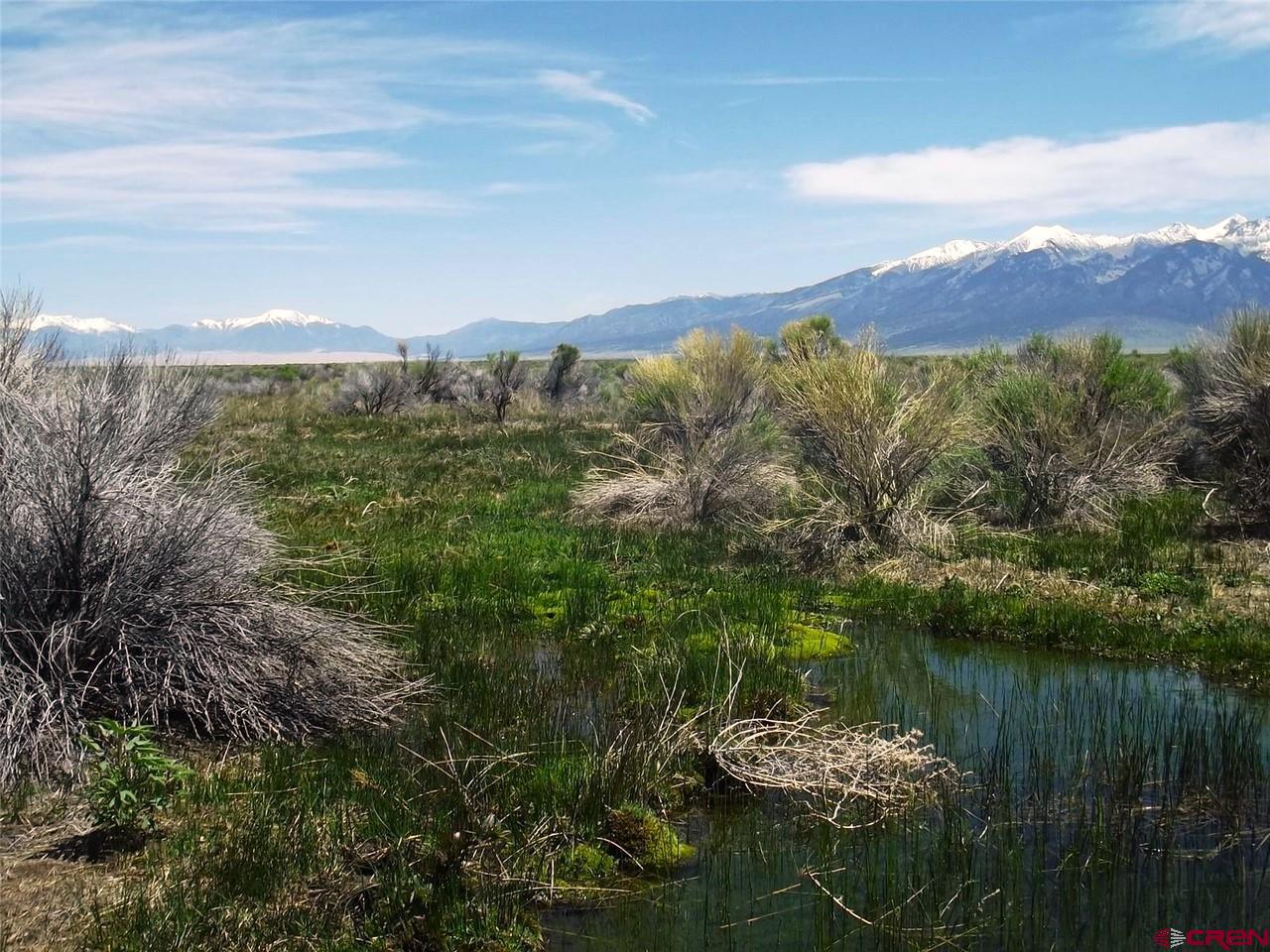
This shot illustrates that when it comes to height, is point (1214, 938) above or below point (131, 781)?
below

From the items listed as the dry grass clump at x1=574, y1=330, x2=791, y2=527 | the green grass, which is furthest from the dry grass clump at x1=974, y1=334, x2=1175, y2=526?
the dry grass clump at x1=574, y1=330, x2=791, y2=527

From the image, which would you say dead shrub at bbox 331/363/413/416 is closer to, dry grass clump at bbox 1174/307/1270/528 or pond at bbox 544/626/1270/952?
dry grass clump at bbox 1174/307/1270/528

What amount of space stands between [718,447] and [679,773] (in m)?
10.1

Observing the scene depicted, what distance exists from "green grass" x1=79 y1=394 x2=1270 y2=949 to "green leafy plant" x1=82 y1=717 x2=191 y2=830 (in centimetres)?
20

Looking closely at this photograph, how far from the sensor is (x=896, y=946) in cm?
477

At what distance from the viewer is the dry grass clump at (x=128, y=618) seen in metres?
6.51

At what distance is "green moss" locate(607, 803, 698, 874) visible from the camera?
5.66m

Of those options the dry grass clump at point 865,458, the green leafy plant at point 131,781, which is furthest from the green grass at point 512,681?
the dry grass clump at point 865,458

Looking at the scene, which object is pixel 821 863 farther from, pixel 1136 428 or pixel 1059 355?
pixel 1059 355

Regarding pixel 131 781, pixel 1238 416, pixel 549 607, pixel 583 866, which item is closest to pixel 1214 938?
pixel 583 866

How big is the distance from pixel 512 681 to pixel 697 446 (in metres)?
9.93

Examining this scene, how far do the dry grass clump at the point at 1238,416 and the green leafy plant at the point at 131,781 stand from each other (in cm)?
1331

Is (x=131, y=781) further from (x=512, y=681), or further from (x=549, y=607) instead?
(x=549, y=607)

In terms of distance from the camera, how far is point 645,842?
5.76m
